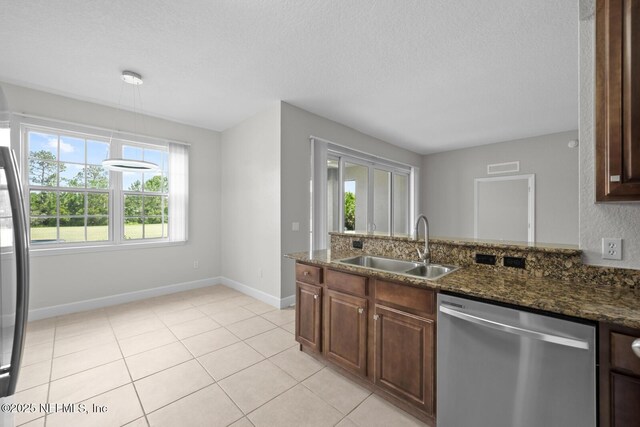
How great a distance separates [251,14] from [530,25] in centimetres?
220

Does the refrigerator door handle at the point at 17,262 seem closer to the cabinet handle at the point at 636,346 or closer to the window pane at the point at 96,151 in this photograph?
the cabinet handle at the point at 636,346

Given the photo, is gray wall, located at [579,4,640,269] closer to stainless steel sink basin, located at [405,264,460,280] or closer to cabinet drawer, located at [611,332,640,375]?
cabinet drawer, located at [611,332,640,375]

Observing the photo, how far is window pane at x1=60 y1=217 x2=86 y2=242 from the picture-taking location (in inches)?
134

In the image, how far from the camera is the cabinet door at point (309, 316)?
223 cm

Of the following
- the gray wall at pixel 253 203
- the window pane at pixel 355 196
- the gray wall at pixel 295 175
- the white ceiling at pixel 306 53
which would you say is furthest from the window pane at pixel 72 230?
the window pane at pixel 355 196

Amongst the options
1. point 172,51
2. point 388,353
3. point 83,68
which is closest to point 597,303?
point 388,353

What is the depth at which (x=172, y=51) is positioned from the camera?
243cm

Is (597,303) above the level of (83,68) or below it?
below

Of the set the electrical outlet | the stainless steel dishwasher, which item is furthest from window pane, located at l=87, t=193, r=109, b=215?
the electrical outlet

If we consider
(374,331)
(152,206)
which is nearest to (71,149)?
(152,206)

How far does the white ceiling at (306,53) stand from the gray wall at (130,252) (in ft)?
0.77

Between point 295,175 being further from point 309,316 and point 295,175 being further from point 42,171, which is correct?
point 42,171

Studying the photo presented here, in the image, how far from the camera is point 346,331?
2020mm

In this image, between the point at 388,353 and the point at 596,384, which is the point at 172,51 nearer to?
the point at 388,353
